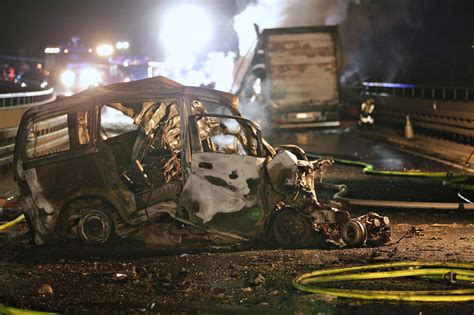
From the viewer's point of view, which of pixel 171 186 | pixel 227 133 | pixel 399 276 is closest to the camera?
pixel 399 276

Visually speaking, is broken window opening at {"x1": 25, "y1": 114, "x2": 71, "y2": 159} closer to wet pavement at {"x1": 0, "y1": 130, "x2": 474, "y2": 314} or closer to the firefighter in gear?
wet pavement at {"x1": 0, "y1": 130, "x2": 474, "y2": 314}

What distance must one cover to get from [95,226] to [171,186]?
1.05 meters

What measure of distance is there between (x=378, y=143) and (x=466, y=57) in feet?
50.4

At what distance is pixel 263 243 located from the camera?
29.7 ft

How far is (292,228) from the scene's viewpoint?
890cm

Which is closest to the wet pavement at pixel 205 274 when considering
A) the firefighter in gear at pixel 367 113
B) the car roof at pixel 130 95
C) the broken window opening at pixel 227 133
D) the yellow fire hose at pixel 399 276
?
the yellow fire hose at pixel 399 276

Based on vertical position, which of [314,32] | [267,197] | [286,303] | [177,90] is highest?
[314,32]

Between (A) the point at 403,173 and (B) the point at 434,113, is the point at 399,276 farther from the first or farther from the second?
(B) the point at 434,113

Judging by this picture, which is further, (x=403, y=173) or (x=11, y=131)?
(x=11, y=131)

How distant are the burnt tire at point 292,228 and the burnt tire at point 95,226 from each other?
2060mm

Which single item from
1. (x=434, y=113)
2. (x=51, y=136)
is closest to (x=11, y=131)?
(x=51, y=136)

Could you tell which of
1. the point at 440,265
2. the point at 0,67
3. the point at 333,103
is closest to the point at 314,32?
the point at 333,103

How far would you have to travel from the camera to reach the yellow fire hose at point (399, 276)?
21.6 feet

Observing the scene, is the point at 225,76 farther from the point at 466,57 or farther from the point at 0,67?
the point at 0,67
